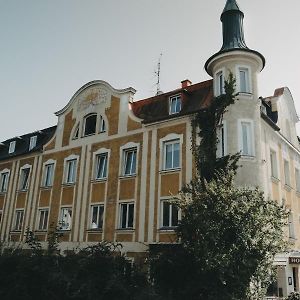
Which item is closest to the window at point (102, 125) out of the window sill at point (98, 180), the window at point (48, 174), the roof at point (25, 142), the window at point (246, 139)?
the window sill at point (98, 180)

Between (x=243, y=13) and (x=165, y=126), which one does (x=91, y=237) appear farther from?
(x=243, y=13)

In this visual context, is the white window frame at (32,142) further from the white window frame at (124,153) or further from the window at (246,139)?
the window at (246,139)

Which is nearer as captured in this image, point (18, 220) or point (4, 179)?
point (18, 220)

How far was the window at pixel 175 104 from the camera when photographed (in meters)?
21.6

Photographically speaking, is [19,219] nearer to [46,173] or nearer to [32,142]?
[46,173]

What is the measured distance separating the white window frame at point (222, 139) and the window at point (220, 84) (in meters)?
1.96

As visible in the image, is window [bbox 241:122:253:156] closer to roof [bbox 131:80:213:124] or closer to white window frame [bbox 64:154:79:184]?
roof [bbox 131:80:213:124]

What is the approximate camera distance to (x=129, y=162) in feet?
74.1

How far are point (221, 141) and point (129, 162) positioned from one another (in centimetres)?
625

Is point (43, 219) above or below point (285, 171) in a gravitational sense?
below

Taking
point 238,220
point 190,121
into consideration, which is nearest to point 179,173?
point 190,121

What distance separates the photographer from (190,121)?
2025cm

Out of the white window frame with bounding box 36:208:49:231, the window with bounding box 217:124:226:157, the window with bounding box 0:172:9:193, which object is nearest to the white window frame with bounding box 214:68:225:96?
the window with bounding box 217:124:226:157

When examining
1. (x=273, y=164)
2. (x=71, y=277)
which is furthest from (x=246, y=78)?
(x=71, y=277)
